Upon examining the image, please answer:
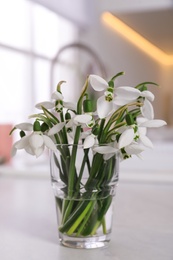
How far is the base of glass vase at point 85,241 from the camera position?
0.69 m

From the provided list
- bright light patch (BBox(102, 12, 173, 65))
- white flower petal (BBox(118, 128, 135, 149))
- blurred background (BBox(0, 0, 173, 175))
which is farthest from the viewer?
bright light patch (BBox(102, 12, 173, 65))

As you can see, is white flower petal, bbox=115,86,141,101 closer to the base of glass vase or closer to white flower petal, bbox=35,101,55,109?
white flower petal, bbox=35,101,55,109

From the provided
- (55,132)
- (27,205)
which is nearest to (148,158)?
(27,205)

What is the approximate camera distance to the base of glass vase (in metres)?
0.69

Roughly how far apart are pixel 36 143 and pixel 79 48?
220 centimetres

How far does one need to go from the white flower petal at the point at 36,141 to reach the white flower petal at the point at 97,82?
103 millimetres

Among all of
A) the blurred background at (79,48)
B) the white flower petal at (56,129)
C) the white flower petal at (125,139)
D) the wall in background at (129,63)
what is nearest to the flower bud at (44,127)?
the white flower petal at (56,129)

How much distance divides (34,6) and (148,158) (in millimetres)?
1192

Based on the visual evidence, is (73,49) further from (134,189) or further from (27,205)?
(27,205)

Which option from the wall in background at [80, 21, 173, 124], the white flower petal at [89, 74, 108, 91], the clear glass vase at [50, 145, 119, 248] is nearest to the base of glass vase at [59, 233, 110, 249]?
the clear glass vase at [50, 145, 119, 248]

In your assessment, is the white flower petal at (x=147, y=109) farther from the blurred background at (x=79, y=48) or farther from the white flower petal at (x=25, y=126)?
the blurred background at (x=79, y=48)

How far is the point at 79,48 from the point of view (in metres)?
2.79

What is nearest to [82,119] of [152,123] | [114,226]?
[152,123]

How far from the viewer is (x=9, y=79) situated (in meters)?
2.29
